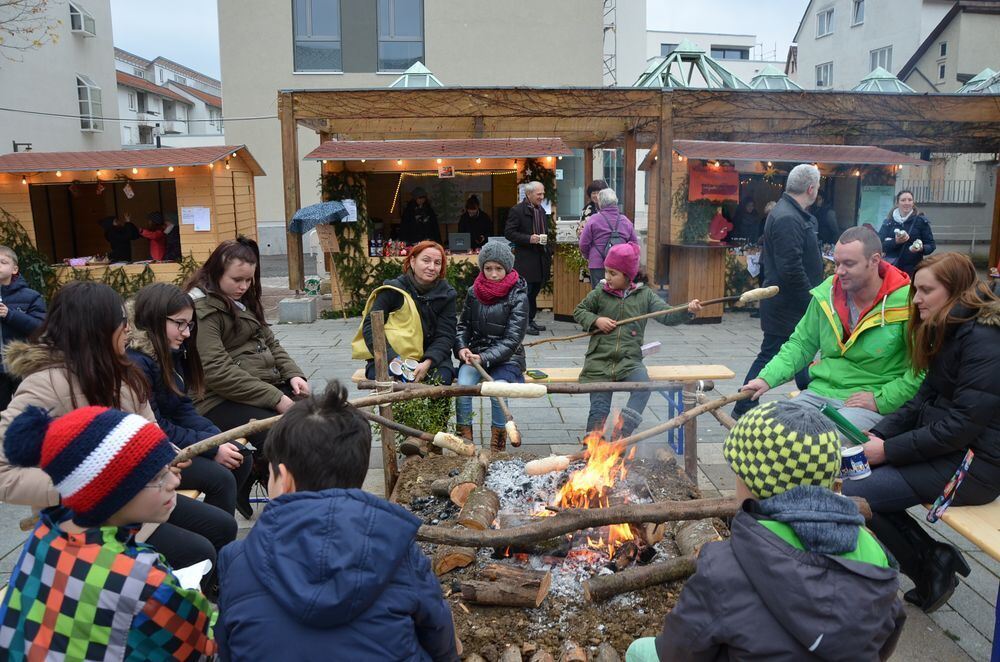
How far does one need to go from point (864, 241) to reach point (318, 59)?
22.7 meters

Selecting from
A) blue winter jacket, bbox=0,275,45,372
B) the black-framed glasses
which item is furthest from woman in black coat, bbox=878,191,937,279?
blue winter jacket, bbox=0,275,45,372

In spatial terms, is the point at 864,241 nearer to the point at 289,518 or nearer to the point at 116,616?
the point at 289,518

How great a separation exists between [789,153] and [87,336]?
504 inches

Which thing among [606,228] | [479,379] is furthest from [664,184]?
[479,379]

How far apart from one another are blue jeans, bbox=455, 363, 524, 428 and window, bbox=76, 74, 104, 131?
2193cm

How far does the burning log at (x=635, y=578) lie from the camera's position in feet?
11.8

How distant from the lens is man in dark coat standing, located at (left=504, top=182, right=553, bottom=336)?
35.3 ft

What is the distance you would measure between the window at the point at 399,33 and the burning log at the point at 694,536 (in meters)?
22.6

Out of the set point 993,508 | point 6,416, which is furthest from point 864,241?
point 6,416

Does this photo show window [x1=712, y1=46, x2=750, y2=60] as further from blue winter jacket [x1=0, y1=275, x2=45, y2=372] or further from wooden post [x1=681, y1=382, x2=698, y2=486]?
blue winter jacket [x1=0, y1=275, x2=45, y2=372]

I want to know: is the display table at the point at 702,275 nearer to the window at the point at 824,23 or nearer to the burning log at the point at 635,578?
the burning log at the point at 635,578

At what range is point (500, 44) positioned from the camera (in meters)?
24.4

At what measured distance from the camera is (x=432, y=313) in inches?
227

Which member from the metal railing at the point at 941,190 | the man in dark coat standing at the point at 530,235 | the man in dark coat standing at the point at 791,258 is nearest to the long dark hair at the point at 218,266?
the man in dark coat standing at the point at 791,258
